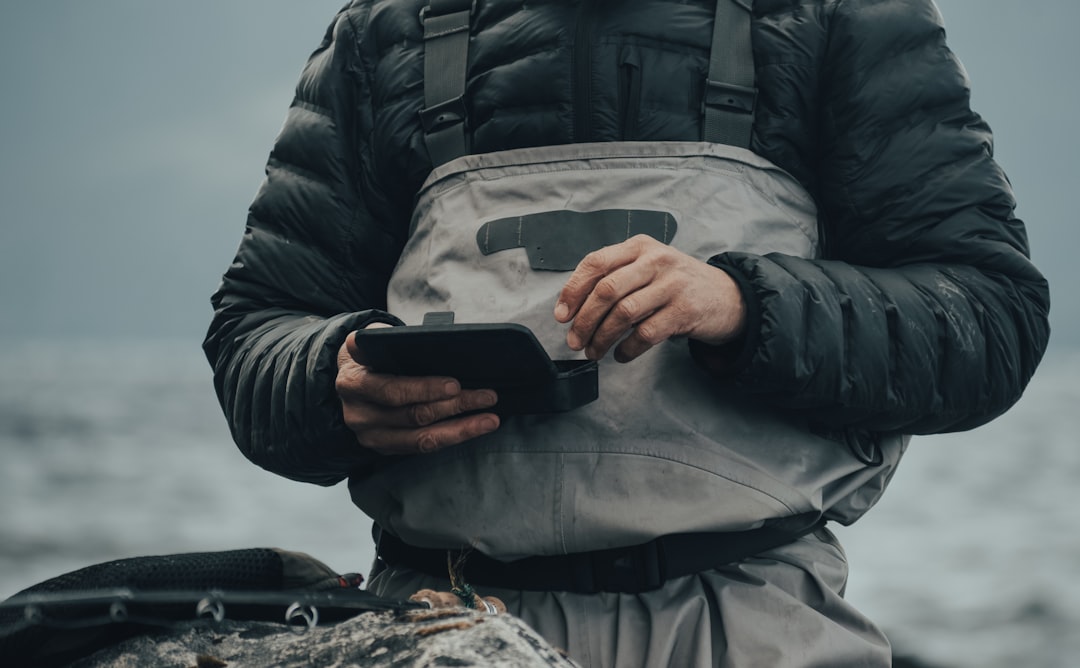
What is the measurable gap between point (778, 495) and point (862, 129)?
52 centimetres

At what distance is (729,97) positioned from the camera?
1.60 meters

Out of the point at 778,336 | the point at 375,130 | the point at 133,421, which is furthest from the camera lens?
the point at 133,421

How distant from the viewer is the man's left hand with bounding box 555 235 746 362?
1322 millimetres

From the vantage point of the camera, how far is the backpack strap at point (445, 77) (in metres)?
1.70

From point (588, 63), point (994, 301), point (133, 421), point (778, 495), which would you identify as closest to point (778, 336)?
point (778, 495)

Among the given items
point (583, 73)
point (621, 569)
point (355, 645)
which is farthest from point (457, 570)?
point (583, 73)

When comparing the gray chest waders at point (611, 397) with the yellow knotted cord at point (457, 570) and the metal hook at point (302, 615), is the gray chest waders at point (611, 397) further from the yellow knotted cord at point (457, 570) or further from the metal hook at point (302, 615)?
the metal hook at point (302, 615)

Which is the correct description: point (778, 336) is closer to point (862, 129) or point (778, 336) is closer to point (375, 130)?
point (862, 129)

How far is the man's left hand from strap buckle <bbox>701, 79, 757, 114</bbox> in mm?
319

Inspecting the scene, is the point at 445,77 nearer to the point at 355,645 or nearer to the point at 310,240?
the point at 310,240

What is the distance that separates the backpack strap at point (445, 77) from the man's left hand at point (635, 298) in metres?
0.44

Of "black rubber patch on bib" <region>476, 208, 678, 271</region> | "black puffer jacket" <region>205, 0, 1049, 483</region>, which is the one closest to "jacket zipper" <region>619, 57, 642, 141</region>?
"black puffer jacket" <region>205, 0, 1049, 483</region>

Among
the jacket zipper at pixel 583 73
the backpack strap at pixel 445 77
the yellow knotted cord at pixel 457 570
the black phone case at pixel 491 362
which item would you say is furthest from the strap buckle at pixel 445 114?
the yellow knotted cord at pixel 457 570

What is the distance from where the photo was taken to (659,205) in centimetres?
155
